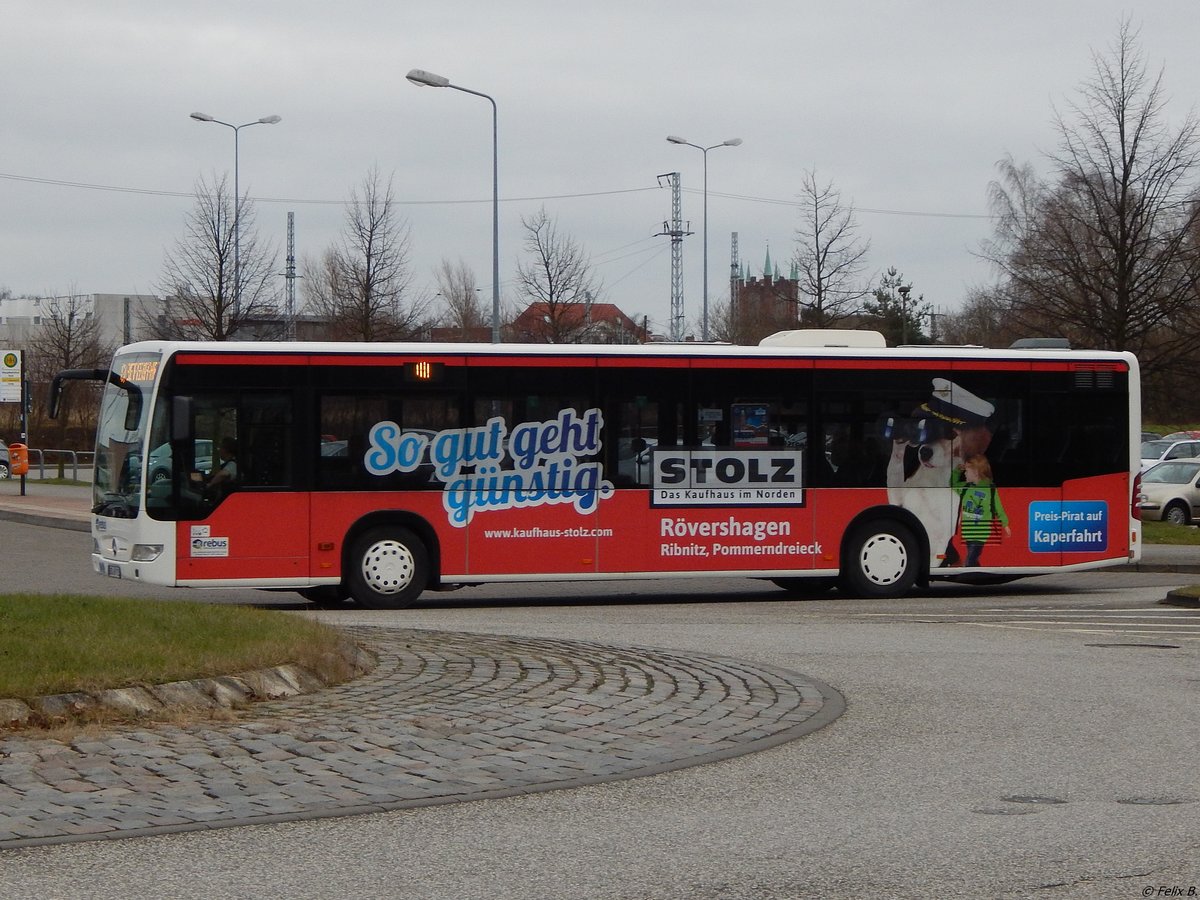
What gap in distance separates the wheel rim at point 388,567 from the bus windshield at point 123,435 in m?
2.45

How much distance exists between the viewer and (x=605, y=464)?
1700 centimetres

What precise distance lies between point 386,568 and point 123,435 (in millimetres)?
3069

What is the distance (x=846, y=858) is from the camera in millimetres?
5820

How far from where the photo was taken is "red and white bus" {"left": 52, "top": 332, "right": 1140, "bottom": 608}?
1600 cm

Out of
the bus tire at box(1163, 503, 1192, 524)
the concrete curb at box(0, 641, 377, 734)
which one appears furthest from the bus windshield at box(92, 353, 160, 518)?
the bus tire at box(1163, 503, 1192, 524)

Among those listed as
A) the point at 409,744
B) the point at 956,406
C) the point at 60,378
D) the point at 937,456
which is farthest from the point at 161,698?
the point at 956,406

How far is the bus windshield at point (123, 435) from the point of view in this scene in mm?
15898

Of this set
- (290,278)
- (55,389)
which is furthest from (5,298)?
(55,389)

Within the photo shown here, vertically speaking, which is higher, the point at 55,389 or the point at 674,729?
the point at 55,389

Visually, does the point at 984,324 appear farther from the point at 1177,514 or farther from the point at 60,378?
the point at 60,378

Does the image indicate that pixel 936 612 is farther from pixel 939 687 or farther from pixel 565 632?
pixel 939 687

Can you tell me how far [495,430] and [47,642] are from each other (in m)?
8.09

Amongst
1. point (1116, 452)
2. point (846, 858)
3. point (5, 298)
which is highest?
point (5, 298)

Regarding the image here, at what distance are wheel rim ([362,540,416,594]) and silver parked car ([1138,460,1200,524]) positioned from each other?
19.9m
